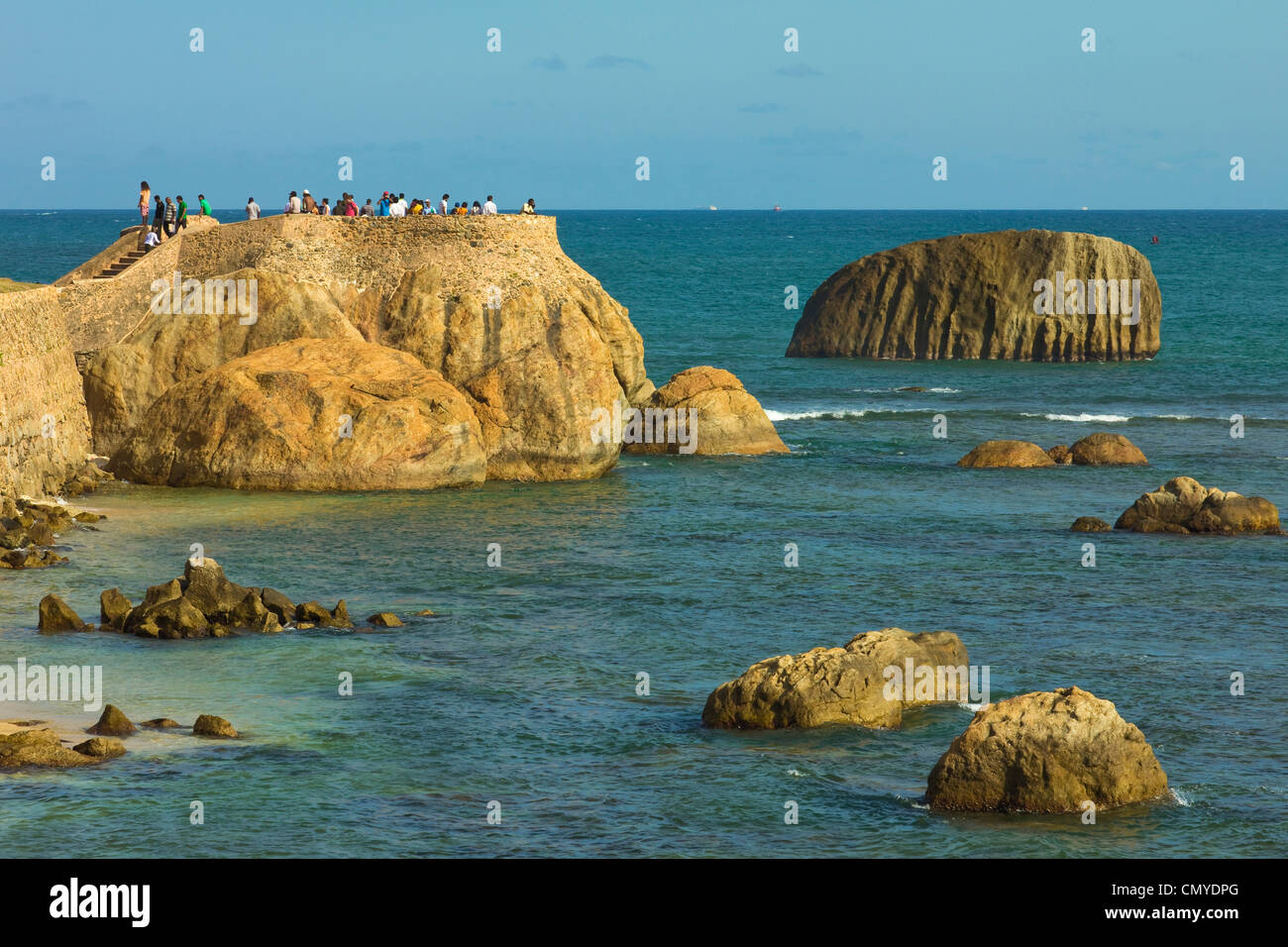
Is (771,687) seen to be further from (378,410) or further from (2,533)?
(378,410)

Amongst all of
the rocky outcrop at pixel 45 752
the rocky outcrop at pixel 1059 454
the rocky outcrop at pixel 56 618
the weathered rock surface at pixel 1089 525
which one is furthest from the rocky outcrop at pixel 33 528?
the rocky outcrop at pixel 1059 454

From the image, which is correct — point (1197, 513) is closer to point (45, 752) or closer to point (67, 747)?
point (67, 747)

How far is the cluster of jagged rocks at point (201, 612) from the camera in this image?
30.4 meters

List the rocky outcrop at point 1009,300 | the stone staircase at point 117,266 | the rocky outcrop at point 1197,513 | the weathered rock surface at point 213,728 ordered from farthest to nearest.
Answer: the rocky outcrop at point 1009,300 → the stone staircase at point 117,266 → the rocky outcrop at point 1197,513 → the weathered rock surface at point 213,728

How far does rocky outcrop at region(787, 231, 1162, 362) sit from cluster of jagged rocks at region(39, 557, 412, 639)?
6066 centimetres

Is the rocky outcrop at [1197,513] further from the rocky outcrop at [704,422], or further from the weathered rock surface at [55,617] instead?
the weathered rock surface at [55,617]

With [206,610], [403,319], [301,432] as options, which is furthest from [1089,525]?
[206,610]

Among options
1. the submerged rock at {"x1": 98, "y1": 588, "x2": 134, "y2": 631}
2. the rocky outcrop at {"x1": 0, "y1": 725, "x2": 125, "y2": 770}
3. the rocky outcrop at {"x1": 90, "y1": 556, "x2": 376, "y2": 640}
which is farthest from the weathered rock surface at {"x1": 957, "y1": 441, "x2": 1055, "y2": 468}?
the rocky outcrop at {"x1": 0, "y1": 725, "x2": 125, "y2": 770}

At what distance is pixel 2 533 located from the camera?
1463 inches

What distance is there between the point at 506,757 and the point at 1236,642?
584 inches

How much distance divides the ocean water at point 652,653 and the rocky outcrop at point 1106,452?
1924mm

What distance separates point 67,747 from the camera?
23.3 meters

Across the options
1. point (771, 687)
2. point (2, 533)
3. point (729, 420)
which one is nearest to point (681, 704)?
point (771, 687)

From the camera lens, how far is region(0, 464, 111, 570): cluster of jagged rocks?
35844mm
